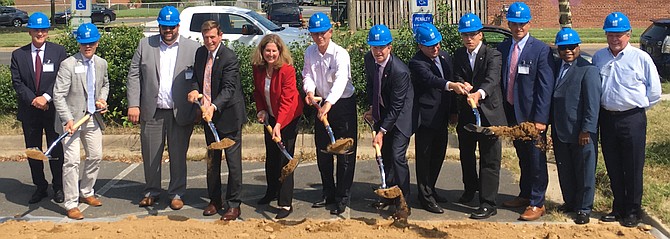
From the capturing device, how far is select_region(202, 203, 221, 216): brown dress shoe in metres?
6.74

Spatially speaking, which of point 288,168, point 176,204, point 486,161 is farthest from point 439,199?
point 176,204

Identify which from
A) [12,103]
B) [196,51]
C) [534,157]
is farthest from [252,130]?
[534,157]

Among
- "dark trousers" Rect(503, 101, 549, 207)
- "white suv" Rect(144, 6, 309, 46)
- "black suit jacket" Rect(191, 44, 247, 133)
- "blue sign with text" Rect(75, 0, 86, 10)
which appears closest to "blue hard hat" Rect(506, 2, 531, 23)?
"dark trousers" Rect(503, 101, 549, 207)

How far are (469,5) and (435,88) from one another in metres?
16.2

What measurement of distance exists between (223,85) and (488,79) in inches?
92.1

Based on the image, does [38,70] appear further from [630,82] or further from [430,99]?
[630,82]

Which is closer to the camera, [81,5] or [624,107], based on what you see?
[624,107]

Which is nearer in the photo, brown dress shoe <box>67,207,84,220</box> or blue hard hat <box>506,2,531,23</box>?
blue hard hat <box>506,2,531,23</box>

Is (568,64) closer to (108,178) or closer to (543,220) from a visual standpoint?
(543,220)

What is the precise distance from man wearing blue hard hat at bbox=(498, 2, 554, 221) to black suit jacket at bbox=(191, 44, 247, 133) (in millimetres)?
2395

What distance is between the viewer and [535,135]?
6.21 meters

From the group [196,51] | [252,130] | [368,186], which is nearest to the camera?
[196,51]

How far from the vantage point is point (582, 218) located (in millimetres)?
6293

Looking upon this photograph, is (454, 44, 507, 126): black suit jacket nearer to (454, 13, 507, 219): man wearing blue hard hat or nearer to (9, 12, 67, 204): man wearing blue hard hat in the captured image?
(454, 13, 507, 219): man wearing blue hard hat
